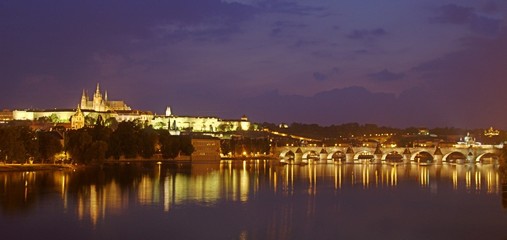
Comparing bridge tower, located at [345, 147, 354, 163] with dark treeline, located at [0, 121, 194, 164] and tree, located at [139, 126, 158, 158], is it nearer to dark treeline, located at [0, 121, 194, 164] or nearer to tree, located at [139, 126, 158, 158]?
dark treeline, located at [0, 121, 194, 164]

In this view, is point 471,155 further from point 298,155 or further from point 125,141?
point 125,141

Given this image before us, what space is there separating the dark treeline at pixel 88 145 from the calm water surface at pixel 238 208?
328 centimetres

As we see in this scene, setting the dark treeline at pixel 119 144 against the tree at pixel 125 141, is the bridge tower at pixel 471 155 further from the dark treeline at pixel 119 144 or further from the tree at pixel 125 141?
the tree at pixel 125 141

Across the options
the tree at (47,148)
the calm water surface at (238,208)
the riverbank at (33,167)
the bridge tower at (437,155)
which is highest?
the tree at (47,148)

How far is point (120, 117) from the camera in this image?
108250 millimetres

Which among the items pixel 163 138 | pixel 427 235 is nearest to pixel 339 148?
pixel 163 138

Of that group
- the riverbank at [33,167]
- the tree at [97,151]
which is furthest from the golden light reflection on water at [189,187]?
the tree at [97,151]

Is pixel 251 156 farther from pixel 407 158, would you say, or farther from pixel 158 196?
pixel 158 196

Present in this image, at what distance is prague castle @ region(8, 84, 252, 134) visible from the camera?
326ft

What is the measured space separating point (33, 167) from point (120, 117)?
6665 centimetres

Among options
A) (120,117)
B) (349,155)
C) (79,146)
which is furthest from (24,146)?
(120,117)

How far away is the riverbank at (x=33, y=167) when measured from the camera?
40.1 m

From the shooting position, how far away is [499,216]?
2422 cm

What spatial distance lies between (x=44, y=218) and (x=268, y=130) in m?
107
